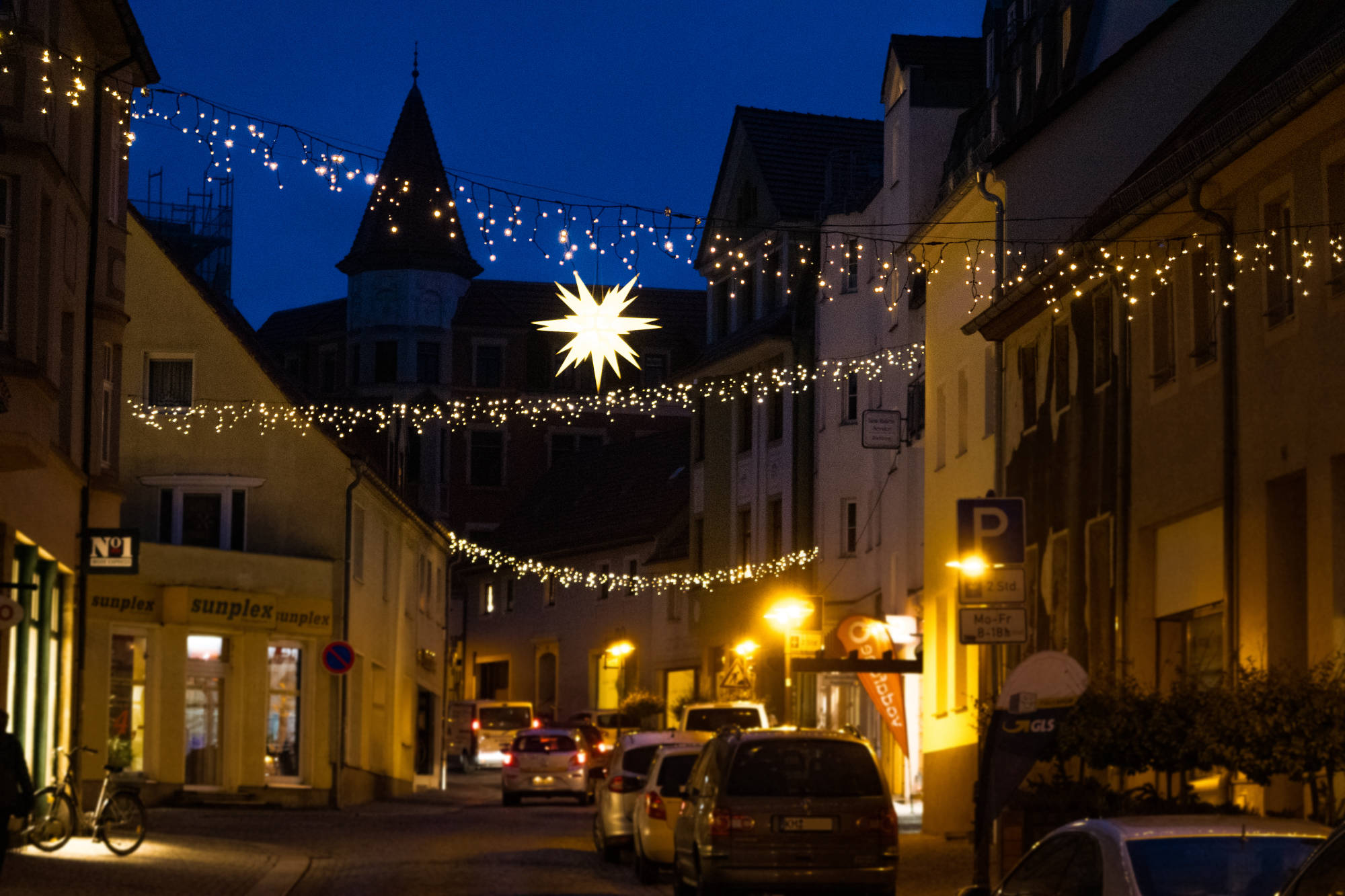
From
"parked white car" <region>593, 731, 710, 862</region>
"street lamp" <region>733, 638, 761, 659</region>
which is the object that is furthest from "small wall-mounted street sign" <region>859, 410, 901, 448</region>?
"parked white car" <region>593, 731, 710, 862</region>

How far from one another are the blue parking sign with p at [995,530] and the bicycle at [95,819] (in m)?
10.1

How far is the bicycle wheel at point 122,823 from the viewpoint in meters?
23.9

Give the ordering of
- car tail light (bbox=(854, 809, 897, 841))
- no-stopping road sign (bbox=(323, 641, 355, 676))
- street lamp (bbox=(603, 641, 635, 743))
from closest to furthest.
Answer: car tail light (bbox=(854, 809, 897, 841))
no-stopping road sign (bbox=(323, 641, 355, 676))
street lamp (bbox=(603, 641, 635, 743))

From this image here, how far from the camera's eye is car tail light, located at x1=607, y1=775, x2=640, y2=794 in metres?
24.7

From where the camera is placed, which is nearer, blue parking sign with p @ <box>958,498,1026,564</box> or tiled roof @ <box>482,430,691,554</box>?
blue parking sign with p @ <box>958,498,1026,564</box>

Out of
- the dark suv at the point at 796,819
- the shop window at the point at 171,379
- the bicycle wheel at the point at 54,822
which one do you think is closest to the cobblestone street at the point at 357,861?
the bicycle wheel at the point at 54,822

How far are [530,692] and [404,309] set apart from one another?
1743 centimetres

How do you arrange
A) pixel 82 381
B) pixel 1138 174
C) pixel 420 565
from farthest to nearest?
1. pixel 420 565
2. pixel 82 381
3. pixel 1138 174

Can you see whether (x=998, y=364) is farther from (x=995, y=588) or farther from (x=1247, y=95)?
(x=995, y=588)

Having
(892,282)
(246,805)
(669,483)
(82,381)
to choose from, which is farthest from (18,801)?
(669,483)

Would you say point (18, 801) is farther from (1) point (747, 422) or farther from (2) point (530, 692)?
(2) point (530, 692)

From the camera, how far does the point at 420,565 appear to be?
55.8 metres

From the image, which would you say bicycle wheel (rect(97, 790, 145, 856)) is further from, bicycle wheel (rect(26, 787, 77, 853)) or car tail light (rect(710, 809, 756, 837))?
car tail light (rect(710, 809, 756, 837))

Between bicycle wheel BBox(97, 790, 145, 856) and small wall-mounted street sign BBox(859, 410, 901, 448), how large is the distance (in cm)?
2208
